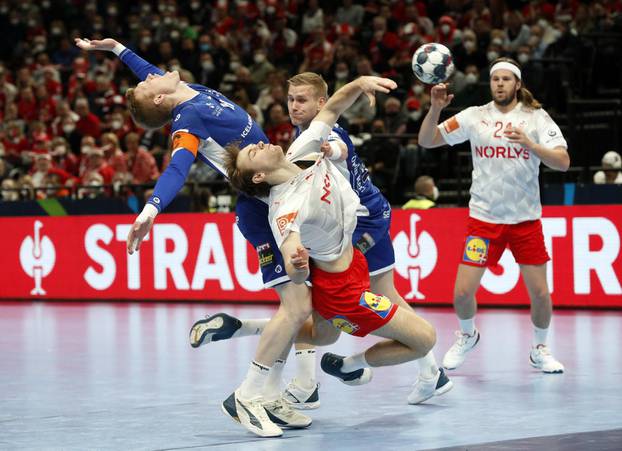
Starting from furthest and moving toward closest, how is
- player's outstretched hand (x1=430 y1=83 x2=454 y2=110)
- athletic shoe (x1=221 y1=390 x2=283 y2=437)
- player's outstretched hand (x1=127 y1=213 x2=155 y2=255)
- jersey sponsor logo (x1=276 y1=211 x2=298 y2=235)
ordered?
1. player's outstretched hand (x1=430 y1=83 x2=454 y2=110)
2. athletic shoe (x1=221 y1=390 x2=283 y2=437)
3. jersey sponsor logo (x1=276 y1=211 x2=298 y2=235)
4. player's outstretched hand (x1=127 y1=213 x2=155 y2=255)

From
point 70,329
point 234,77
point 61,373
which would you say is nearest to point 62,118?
point 234,77

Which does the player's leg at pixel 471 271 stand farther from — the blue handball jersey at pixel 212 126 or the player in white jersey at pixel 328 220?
the blue handball jersey at pixel 212 126

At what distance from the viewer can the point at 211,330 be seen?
22.8 feet

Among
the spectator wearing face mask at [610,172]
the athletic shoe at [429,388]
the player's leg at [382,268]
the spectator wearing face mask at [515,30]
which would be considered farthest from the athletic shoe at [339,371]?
the spectator wearing face mask at [515,30]

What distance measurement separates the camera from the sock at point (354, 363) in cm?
698

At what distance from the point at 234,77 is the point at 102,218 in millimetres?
5692

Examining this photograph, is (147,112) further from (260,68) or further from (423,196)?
(260,68)

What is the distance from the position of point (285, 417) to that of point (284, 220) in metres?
1.16

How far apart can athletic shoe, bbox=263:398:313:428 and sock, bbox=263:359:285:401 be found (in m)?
0.14

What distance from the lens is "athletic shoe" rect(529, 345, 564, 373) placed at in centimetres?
860

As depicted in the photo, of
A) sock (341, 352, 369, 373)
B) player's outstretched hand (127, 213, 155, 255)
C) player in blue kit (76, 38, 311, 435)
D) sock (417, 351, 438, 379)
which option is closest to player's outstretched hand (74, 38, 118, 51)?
player in blue kit (76, 38, 311, 435)

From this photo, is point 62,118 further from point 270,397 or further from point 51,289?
point 270,397

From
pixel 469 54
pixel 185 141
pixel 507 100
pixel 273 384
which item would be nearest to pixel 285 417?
pixel 273 384

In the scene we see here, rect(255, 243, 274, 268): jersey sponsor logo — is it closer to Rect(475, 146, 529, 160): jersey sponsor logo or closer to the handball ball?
the handball ball
